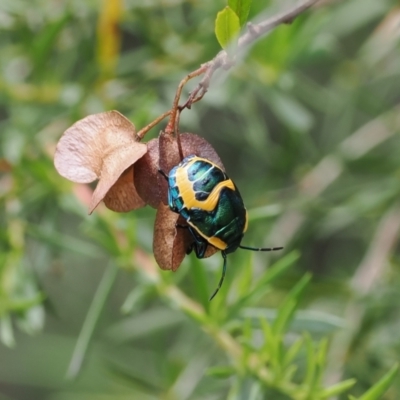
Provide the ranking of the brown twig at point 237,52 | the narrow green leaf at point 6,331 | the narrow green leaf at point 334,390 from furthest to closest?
the narrow green leaf at point 6,331 < the narrow green leaf at point 334,390 < the brown twig at point 237,52

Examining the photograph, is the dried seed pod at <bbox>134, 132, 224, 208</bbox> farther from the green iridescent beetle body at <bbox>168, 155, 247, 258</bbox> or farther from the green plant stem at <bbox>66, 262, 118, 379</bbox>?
the green plant stem at <bbox>66, 262, 118, 379</bbox>

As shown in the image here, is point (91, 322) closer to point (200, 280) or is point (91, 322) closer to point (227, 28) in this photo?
point (200, 280)

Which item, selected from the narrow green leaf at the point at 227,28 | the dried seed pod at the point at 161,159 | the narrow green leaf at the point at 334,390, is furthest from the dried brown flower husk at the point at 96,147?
the narrow green leaf at the point at 334,390

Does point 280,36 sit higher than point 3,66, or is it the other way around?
point 3,66

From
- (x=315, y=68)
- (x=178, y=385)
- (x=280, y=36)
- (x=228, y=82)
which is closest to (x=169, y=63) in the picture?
(x=228, y=82)

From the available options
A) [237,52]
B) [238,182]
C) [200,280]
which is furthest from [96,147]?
[238,182]

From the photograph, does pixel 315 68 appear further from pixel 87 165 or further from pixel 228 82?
pixel 87 165

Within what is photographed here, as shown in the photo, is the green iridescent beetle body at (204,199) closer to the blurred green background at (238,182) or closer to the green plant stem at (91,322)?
the blurred green background at (238,182)

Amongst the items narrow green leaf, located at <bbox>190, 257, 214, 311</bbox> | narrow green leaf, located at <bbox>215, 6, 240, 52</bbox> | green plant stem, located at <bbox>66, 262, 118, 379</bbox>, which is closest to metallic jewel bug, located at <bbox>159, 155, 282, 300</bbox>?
narrow green leaf, located at <bbox>215, 6, 240, 52</bbox>
